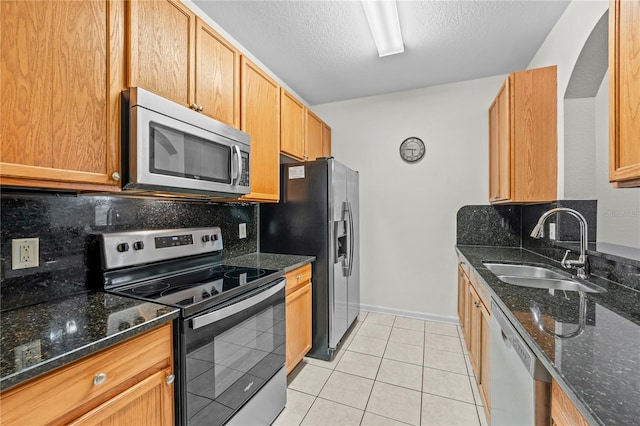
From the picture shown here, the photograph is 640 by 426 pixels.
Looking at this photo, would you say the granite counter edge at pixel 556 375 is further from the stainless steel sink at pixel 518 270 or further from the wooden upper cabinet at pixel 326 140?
the wooden upper cabinet at pixel 326 140

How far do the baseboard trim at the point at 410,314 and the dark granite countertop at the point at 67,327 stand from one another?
2.71 m

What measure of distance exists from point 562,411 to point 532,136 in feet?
6.51

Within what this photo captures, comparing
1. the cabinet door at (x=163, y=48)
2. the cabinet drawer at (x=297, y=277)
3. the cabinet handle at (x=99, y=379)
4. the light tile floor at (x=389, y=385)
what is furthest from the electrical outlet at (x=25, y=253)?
the light tile floor at (x=389, y=385)

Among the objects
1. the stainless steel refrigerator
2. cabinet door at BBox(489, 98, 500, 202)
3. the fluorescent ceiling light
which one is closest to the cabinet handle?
the stainless steel refrigerator

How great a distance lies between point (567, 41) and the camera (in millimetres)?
1905

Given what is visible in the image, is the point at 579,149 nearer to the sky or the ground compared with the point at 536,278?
nearer to the sky

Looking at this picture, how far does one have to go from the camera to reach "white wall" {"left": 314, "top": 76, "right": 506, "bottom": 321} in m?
2.99

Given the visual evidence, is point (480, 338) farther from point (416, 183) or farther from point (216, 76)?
point (216, 76)

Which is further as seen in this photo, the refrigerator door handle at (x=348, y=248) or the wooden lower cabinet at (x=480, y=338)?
the refrigerator door handle at (x=348, y=248)

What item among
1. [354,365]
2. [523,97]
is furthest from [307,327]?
[523,97]

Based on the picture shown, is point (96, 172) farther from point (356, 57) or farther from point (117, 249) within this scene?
point (356, 57)

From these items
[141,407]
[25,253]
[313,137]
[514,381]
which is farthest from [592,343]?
[313,137]

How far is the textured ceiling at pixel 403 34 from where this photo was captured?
1919 millimetres

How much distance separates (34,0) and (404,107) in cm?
304
